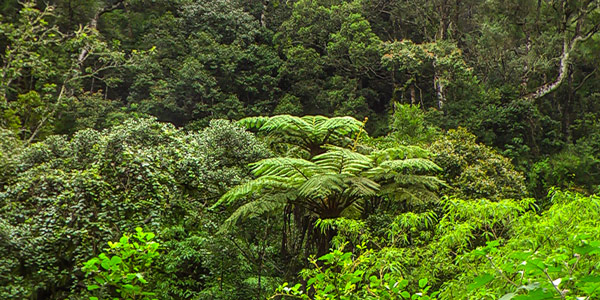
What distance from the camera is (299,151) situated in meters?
6.64

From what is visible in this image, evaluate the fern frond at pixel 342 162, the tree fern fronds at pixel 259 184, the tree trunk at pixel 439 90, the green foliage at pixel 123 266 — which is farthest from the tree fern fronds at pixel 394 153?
the tree trunk at pixel 439 90

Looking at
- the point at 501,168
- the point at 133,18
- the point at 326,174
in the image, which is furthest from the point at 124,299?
the point at 133,18

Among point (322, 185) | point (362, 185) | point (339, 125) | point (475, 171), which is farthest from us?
point (475, 171)

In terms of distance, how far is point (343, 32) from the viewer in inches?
647

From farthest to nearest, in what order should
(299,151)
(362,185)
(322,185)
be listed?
(299,151), (362,185), (322,185)

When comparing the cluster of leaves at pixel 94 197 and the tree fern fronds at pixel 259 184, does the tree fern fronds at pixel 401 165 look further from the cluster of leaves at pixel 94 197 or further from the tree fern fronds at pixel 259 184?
the cluster of leaves at pixel 94 197

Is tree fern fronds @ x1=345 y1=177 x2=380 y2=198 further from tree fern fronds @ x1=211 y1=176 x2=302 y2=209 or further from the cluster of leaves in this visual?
the cluster of leaves

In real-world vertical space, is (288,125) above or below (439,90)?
below

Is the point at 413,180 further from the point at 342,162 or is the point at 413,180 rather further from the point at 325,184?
the point at 325,184

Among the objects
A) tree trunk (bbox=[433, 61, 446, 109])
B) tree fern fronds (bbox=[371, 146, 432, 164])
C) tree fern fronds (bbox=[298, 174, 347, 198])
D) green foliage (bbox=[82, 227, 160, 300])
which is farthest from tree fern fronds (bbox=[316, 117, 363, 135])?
tree trunk (bbox=[433, 61, 446, 109])

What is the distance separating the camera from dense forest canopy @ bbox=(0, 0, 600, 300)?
3.07m

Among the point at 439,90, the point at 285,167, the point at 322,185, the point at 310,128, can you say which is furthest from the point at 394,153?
the point at 439,90

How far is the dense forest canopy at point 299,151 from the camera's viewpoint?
3.07 m

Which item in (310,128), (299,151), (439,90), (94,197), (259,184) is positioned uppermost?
(439,90)
